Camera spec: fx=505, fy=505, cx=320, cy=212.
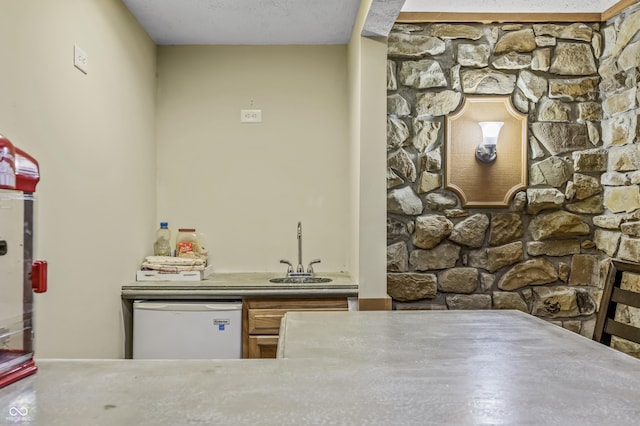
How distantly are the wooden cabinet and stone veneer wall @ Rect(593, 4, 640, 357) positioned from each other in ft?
5.51

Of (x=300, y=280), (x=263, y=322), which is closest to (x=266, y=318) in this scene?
(x=263, y=322)

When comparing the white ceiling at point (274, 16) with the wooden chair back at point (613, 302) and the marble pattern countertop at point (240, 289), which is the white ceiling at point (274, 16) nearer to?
the marble pattern countertop at point (240, 289)

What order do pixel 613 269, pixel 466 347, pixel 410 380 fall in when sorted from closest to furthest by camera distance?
pixel 410 380 < pixel 466 347 < pixel 613 269

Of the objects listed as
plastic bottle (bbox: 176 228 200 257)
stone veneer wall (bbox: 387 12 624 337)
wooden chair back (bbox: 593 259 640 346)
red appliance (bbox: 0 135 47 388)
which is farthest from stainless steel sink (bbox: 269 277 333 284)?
red appliance (bbox: 0 135 47 388)

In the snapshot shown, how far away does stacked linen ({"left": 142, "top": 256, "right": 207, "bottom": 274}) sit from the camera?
118 inches

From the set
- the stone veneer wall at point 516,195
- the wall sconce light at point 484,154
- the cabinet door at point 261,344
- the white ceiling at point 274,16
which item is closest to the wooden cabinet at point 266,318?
the cabinet door at point 261,344

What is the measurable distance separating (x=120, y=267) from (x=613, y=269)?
2328 mm

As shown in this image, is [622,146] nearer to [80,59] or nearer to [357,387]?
[357,387]

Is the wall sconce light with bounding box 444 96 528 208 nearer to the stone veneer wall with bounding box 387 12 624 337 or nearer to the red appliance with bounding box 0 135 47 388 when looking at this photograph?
the stone veneer wall with bounding box 387 12 624 337

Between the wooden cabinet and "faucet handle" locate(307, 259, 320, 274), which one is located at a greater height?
"faucet handle" locate(307, 259, 320, 274)

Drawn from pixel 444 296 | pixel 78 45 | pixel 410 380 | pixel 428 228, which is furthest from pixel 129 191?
pixel 410 380

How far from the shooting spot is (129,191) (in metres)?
2.90

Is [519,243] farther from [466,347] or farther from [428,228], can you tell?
[466,347]

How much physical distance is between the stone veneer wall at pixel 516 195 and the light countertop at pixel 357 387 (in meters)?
1.86
